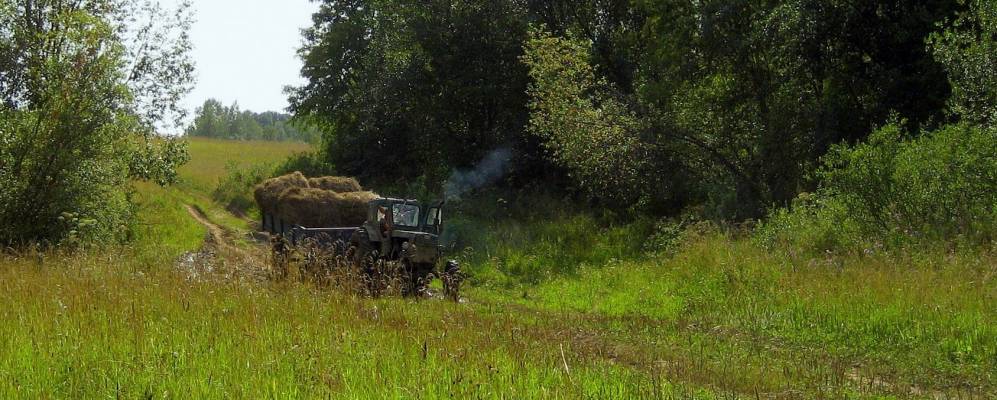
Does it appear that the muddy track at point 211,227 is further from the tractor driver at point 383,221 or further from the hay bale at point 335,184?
the tractor driver at point 383,221

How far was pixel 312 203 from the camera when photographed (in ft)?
74.3

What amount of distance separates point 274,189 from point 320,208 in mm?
1837

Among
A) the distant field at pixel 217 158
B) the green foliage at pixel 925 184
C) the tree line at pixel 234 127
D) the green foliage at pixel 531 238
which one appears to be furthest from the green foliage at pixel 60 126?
the tree line at pixel 234 127

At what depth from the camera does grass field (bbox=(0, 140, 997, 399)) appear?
5.98 metres

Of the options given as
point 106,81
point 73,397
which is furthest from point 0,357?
point 106,81

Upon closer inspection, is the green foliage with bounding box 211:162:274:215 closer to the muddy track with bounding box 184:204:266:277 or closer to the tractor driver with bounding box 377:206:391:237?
the muddy track with bounding box 184:204:266:277

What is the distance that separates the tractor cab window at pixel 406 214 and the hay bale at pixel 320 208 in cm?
617

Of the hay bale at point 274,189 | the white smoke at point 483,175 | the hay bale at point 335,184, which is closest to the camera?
the hay bale at point 274,189

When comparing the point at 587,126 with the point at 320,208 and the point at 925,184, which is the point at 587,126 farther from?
the point at 925,184

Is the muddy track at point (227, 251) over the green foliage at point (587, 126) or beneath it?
beneath

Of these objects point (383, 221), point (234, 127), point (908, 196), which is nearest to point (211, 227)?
point (383, 221)

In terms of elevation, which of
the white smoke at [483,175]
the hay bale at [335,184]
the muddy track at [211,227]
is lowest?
the muddy track at [211,227]

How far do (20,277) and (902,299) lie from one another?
35.1 ft

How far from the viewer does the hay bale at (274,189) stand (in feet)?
Result: 76.8
